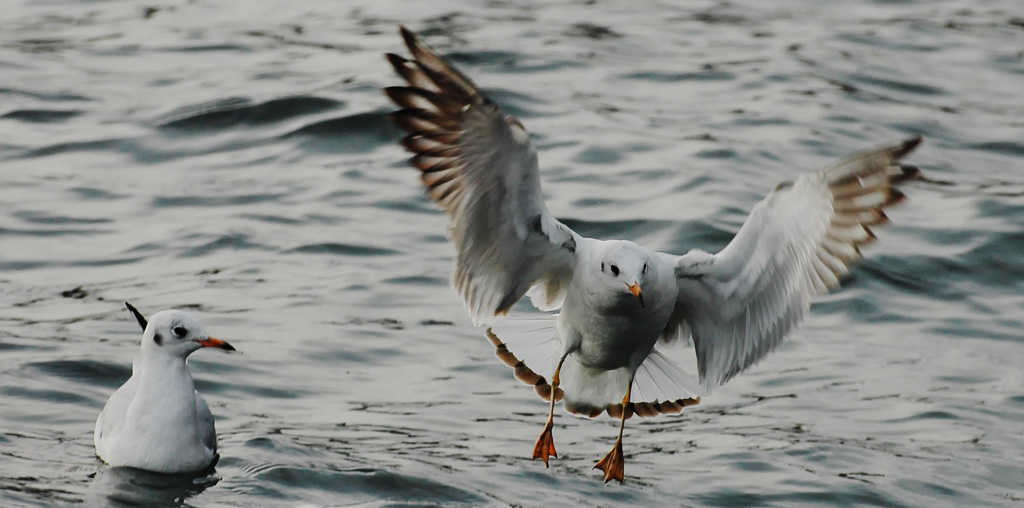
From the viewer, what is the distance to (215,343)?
713cm

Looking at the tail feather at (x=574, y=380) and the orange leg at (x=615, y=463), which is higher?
the tail feather at (x=574, y=380)

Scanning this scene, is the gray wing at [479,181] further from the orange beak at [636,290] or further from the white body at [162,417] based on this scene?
the white body at [162,417]

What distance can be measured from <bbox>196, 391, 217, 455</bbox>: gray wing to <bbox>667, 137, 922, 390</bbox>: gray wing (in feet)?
7.68

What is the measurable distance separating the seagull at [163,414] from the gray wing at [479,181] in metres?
1.28

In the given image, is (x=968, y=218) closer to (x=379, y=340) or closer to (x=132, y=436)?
(x=379, y=340)

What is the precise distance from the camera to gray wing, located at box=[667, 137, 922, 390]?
6484mm

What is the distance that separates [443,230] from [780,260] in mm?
4913

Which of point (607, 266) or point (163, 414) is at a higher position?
point (607, 266)

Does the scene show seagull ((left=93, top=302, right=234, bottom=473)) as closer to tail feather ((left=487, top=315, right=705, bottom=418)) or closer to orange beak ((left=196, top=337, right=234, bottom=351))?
orange beak ((left=196, top=337, right=234, bottom=351))

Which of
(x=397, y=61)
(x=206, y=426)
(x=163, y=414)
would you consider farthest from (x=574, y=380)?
(x=397, y=61)

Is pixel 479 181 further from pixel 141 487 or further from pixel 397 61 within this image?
pixel 141 487

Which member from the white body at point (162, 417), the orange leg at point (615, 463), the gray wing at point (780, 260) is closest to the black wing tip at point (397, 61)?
the gray wing at point (780, 260)

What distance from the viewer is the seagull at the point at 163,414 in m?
7.09

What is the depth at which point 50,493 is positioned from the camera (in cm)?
678
